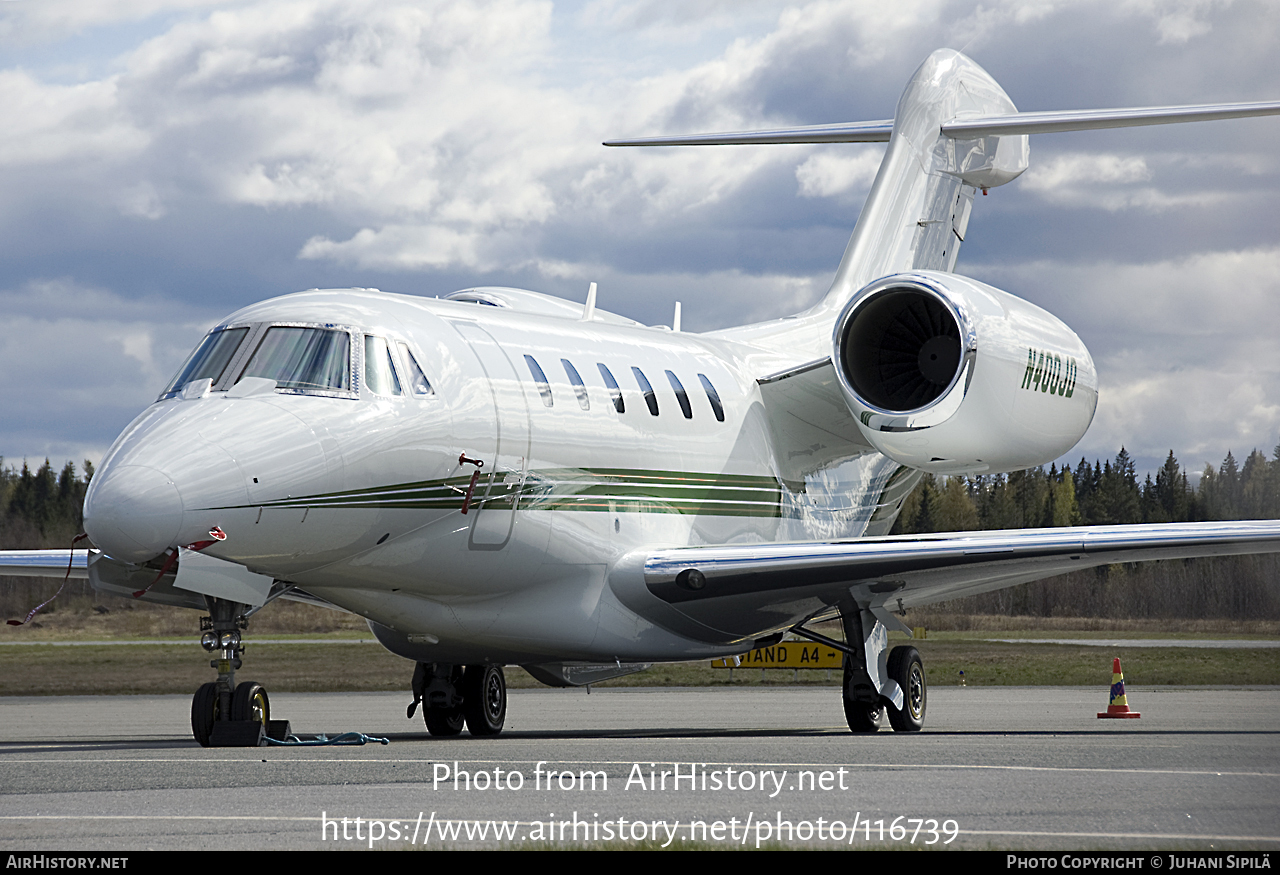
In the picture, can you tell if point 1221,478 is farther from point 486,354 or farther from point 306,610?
point 306,610

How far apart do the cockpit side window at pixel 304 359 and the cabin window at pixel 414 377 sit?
57cm

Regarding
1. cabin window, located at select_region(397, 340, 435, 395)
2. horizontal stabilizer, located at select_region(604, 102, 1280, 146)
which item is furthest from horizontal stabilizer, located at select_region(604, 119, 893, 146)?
cabin window, located at select_region(397, 340, 435, 395)

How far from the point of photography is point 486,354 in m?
16.5

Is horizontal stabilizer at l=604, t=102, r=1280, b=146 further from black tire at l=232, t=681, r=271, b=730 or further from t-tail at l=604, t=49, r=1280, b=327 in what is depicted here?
black tire at l=232, t=681, r=271, b=730

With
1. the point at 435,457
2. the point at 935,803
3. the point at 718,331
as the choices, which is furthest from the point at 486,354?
the point at 935,803

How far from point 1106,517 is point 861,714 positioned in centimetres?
4431

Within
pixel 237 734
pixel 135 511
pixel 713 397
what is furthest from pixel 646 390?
pixel 135 511

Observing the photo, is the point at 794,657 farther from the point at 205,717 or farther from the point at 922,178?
the point at 205,717

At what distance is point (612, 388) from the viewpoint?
18.1 meters

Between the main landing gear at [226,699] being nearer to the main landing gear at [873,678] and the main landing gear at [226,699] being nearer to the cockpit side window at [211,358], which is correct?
the cockpit side window at [211,358]

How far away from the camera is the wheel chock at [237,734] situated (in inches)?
561

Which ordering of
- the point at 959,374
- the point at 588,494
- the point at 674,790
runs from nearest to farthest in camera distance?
1. the point at 674,790
2. the point at 588,494
3. the point at 959,374

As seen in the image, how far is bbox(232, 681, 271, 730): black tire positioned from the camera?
1440 centimetres

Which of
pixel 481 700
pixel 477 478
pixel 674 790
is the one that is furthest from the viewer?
pixel 481 700
